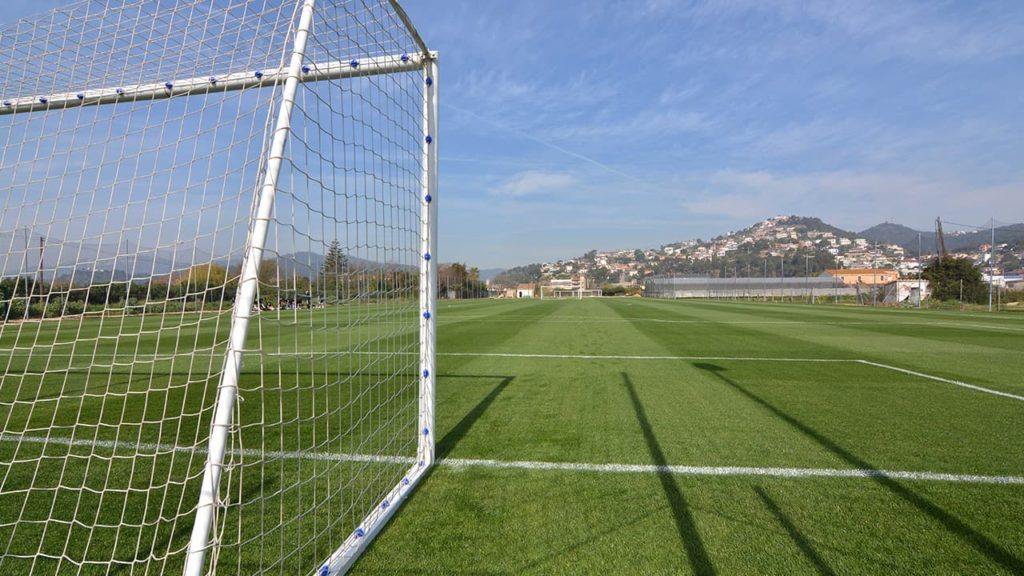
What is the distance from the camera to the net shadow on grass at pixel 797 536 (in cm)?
223

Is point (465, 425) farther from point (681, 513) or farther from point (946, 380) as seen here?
point (946, 380)

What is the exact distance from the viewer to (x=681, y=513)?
2.73m

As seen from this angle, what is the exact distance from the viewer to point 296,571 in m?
2.26

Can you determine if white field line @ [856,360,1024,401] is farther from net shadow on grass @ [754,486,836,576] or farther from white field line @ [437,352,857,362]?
net shadow on grass @ [754,486,836,576]

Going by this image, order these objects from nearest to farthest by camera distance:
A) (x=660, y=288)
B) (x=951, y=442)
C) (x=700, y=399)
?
(x=951, y=442), (x=700, y=399), (x=660, y=288)

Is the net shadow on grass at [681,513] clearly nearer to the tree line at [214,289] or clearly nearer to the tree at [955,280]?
the tree line at [214,289]

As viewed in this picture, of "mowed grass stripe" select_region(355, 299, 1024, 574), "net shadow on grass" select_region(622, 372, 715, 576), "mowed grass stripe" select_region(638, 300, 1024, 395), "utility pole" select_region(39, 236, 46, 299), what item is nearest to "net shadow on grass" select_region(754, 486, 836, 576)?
"mowed grass stripe" select_region(355, 299, 1024, 574)

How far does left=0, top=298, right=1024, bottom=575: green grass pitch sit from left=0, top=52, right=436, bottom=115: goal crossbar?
1.78 metres

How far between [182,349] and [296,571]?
35.9ft

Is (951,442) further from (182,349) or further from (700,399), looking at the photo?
(182,349)

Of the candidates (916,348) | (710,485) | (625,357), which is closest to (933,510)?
(710,485)

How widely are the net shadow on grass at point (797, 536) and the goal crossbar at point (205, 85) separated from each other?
3.55 meters

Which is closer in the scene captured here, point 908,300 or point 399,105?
point 399,105

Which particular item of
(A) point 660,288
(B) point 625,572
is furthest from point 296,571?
(A) point 660,288
